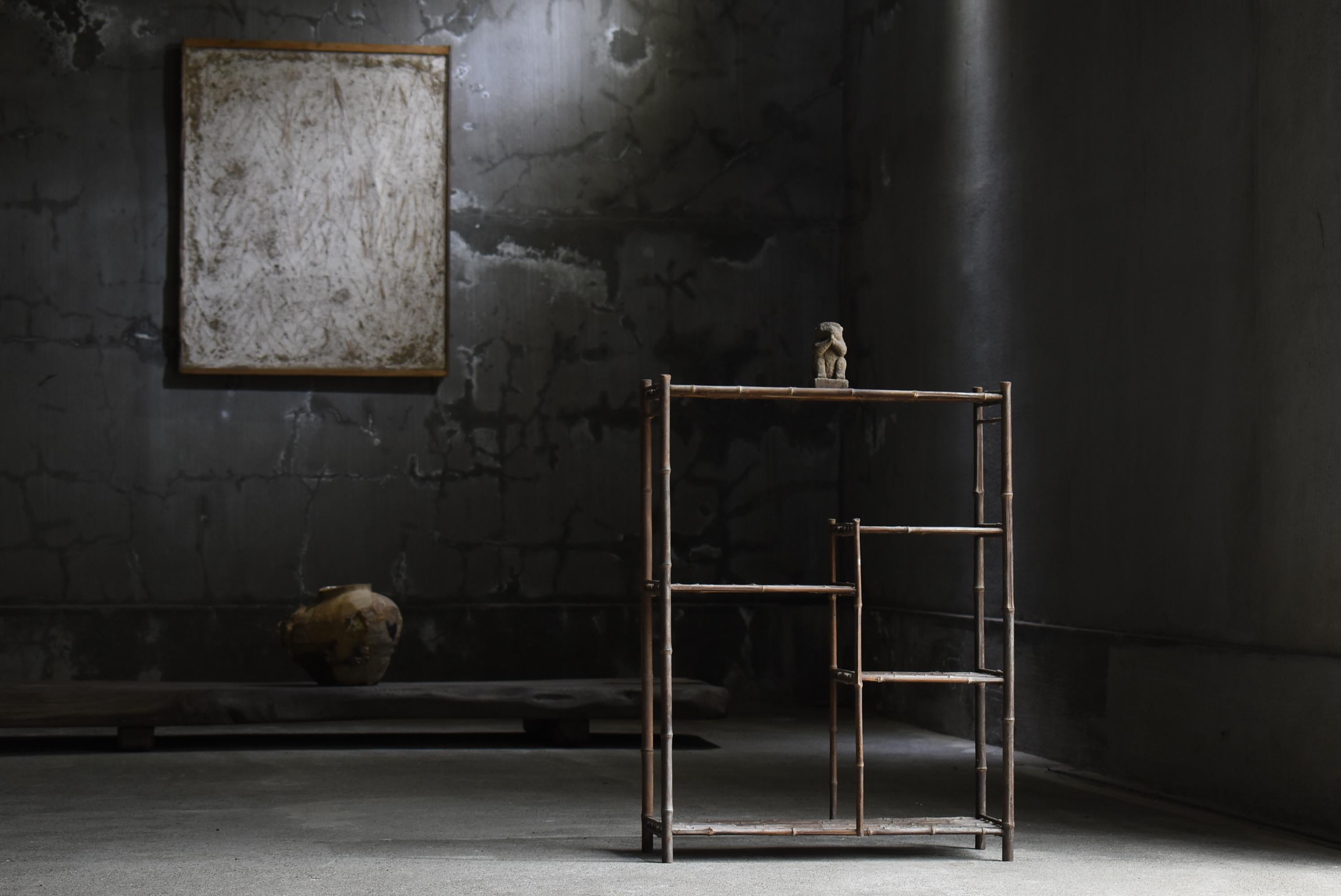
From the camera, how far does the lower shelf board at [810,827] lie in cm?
324

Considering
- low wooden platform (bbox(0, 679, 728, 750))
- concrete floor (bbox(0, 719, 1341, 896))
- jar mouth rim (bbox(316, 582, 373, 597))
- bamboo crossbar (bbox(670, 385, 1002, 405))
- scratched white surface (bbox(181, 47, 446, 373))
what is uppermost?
scratched white surface (bbox(181, 47, 446, 373))

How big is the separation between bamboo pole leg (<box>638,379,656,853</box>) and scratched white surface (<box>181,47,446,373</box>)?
3119 millimetres

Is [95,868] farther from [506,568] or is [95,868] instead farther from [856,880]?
[506,568]

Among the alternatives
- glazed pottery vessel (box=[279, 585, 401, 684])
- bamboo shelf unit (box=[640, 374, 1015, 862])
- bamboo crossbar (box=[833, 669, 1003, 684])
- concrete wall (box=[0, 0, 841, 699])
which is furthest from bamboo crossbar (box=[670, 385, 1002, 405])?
concrete wall (box=[0, 0, 841, 699])

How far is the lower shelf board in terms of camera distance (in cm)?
324

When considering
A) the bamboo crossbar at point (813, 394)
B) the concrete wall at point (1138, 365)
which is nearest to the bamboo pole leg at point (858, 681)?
the bamboo crossbar at point (813, 394)

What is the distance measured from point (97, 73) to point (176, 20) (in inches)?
15.0

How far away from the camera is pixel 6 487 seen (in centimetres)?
622

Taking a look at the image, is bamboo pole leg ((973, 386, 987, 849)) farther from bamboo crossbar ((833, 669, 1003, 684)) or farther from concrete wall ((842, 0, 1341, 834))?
concrete wall ((842, 0, 1341, 834))

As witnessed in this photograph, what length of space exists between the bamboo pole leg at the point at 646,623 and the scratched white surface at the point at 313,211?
3119 mm

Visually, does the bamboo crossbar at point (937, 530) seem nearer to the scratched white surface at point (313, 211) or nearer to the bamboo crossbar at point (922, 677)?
the bamboo crossbar at point (922, 677)

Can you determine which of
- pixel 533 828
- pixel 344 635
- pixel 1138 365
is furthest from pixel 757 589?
pixel 344 635

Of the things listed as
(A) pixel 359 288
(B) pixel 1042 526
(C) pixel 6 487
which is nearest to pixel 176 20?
(A) pixel 359 288

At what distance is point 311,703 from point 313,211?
7.23 ft
